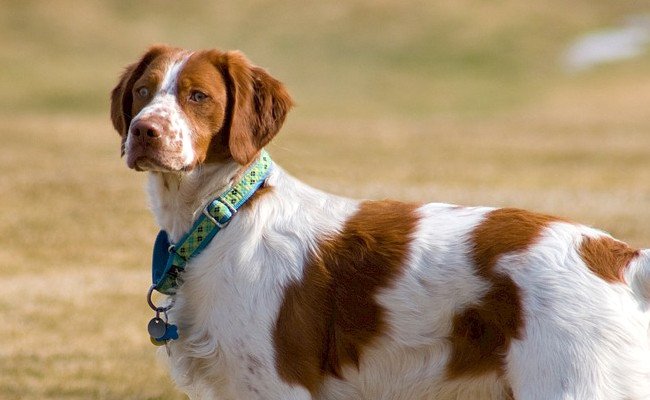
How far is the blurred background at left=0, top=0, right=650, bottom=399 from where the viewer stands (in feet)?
35.6

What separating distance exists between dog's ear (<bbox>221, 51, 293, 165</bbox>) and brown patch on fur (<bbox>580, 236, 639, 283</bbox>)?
1.43m

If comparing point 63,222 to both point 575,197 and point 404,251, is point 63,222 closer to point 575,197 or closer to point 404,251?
point 575,197

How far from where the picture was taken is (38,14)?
41562mm

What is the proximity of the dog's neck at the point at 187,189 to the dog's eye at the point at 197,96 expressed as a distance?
0.29 meters

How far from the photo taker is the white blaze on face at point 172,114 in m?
4.73

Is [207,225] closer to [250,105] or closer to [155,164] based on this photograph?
[155,164]

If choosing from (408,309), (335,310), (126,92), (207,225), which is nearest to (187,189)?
(207,225)

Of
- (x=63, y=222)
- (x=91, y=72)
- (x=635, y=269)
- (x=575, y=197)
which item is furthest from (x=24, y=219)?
(x=91, y=72)

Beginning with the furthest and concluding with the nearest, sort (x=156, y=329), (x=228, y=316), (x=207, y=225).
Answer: (x=207, y=225)
(x=156, y=329)
(x=228, y=316)

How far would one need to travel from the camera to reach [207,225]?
4949 millimetres

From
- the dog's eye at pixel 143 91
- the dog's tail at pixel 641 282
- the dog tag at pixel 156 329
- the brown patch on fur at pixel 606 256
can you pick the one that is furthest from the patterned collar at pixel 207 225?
the dog's tail at pixel 641 282

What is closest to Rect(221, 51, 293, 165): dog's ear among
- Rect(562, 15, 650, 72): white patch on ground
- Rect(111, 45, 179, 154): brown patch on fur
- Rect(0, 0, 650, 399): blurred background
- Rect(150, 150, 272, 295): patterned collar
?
Rect(150, 150, 272, 295): patterned collar

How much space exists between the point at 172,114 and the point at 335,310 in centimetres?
107

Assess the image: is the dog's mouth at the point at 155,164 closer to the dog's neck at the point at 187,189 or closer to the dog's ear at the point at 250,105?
the dog's neck at the point at 187,189
